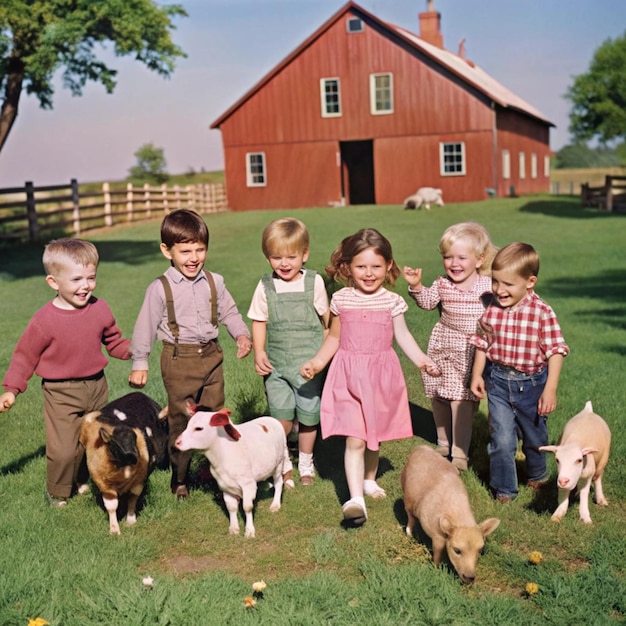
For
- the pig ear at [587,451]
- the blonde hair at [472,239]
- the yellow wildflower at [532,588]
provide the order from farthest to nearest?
the blonde hair at [472,239] < the pig ear at [587,451] < the yellow wildflower at [532,588]

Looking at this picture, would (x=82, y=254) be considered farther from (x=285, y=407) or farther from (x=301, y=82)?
(x=301, y=82)

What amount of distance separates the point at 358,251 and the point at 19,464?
3194 millimetres

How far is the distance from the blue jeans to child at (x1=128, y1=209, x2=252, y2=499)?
166 centimetres

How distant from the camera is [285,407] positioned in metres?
5.87

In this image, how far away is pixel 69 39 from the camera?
20.8 metres

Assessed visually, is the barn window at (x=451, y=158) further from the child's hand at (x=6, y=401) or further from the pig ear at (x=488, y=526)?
the pig ear at (x=488, y=526)

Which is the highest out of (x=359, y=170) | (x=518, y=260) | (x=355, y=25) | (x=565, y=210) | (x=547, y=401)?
(x=355, y=25)

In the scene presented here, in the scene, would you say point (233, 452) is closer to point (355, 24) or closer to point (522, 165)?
point (355, 24)

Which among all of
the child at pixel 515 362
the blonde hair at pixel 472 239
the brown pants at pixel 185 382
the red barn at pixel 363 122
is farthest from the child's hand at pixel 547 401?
the red barn at pixel 363 122

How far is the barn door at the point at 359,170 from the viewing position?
40.4 metres

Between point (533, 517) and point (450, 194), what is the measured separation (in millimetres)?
32837

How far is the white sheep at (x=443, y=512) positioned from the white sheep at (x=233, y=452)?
87 centimetres

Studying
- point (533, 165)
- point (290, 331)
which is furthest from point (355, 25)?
point (290, 331)

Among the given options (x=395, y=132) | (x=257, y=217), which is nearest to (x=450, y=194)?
(x=395, y=132)
